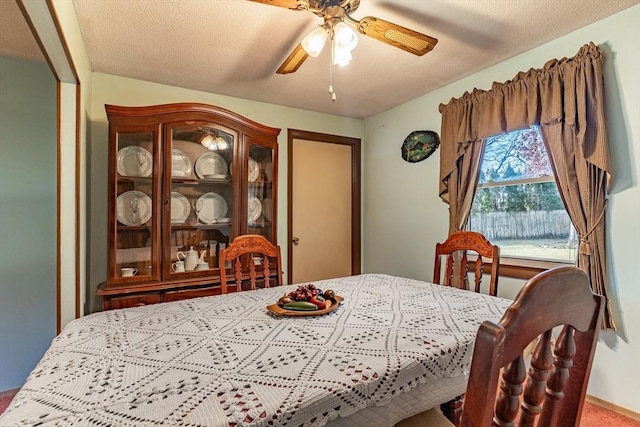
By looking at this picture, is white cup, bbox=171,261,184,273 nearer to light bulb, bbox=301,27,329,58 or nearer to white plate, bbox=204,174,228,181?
white plate, bbox=204,174,228,181

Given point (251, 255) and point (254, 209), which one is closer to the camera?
point (251, 255)

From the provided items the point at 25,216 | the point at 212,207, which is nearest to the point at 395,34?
the point at 212,207

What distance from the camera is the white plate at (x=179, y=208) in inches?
94.5

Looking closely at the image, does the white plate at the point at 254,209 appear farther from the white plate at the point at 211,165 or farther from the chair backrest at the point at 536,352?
the chair backrest at the point at 536,352

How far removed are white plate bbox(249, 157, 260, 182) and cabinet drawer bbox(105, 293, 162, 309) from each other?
1142 mm

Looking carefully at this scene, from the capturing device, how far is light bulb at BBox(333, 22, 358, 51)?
145 cm

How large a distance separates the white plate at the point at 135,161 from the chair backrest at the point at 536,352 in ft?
7.88

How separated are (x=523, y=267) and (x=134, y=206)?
279cm

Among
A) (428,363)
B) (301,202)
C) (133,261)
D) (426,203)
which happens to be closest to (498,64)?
(426,203)

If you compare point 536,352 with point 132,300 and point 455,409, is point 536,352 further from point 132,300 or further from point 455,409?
point 132,300

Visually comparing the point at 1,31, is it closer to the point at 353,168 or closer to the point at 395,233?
the point at 353,168

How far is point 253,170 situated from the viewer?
107 inches

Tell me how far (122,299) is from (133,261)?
0.87 feet

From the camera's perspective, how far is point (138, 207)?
90.4 inches
